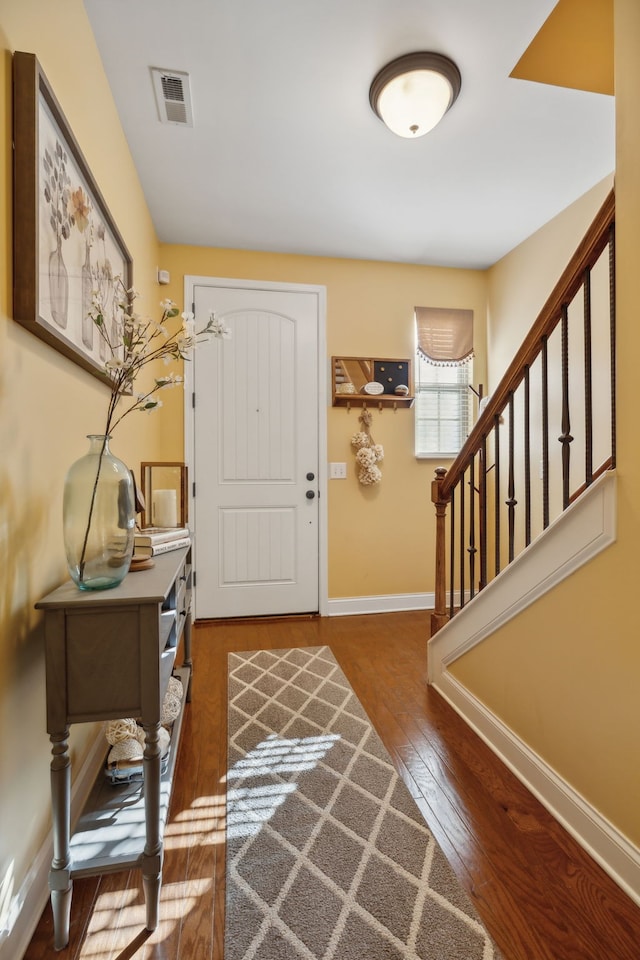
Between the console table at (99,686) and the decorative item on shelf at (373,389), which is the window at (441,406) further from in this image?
the console table at (99,686)

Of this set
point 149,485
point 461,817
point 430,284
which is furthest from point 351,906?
point 430,284

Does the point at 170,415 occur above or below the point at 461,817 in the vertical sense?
above

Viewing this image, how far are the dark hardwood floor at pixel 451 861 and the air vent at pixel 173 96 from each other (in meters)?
2.65

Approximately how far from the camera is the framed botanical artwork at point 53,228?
3.45 feet

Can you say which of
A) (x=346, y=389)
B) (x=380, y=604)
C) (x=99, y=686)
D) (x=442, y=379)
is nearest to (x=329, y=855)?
(x=99, y=686)

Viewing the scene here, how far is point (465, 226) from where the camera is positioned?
3.02 metres

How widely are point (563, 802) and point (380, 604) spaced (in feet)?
6.97

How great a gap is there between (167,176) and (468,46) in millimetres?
1567

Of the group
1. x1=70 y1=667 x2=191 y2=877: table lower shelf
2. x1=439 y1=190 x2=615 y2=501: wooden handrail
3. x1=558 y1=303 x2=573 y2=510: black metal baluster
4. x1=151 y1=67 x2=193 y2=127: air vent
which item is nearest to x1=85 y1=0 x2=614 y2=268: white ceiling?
x1=151 y1=67 x2=193 y2=127: air vent

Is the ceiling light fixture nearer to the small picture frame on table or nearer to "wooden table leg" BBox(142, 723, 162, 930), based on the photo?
the small picture frame on table

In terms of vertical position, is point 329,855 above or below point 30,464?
below

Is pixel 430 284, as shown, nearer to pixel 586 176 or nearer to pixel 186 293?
pixel 586 176

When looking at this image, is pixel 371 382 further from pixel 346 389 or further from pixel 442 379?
pixel 442 379

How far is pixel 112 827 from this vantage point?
4.23 feet
